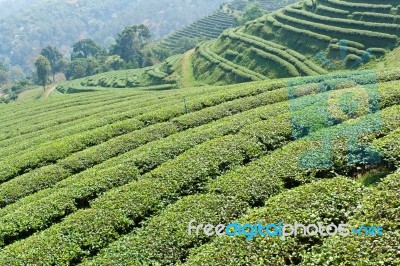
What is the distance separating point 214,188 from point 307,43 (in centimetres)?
6226

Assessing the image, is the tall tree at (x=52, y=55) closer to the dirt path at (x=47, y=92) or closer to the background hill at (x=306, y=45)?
the dirt path at (x=47, y=92)

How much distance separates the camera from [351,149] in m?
19.4

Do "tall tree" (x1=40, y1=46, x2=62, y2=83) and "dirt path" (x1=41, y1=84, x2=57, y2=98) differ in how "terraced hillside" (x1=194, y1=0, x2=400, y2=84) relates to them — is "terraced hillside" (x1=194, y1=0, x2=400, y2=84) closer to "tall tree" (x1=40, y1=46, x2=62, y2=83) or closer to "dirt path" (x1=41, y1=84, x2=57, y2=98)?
"dirt path" (x1=41, y1=84, x2=57, y2=98)

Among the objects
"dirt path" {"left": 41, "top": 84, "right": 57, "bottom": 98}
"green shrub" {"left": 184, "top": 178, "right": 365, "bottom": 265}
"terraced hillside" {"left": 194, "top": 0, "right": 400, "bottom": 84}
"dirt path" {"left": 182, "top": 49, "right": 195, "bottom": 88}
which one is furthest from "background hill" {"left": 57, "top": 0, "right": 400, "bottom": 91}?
"dirt path" {"left": 41, "top": 84, "right": 57, "bottom": 98}

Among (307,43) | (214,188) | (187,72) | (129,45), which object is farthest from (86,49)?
(214,188)

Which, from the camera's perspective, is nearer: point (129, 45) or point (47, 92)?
point (47, 92)

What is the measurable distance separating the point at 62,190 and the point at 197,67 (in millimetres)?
72384

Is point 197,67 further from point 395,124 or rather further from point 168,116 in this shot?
point 395,124

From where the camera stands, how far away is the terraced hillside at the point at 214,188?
45.0 ft

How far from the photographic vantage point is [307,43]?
73625 mm

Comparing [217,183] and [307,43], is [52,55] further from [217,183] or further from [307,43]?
[217,183]

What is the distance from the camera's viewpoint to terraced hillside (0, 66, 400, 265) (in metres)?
13.7

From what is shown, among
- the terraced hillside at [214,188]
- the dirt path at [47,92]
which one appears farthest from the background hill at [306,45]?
the dirt path at [47,92]

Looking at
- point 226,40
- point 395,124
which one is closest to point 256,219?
point 395,124
